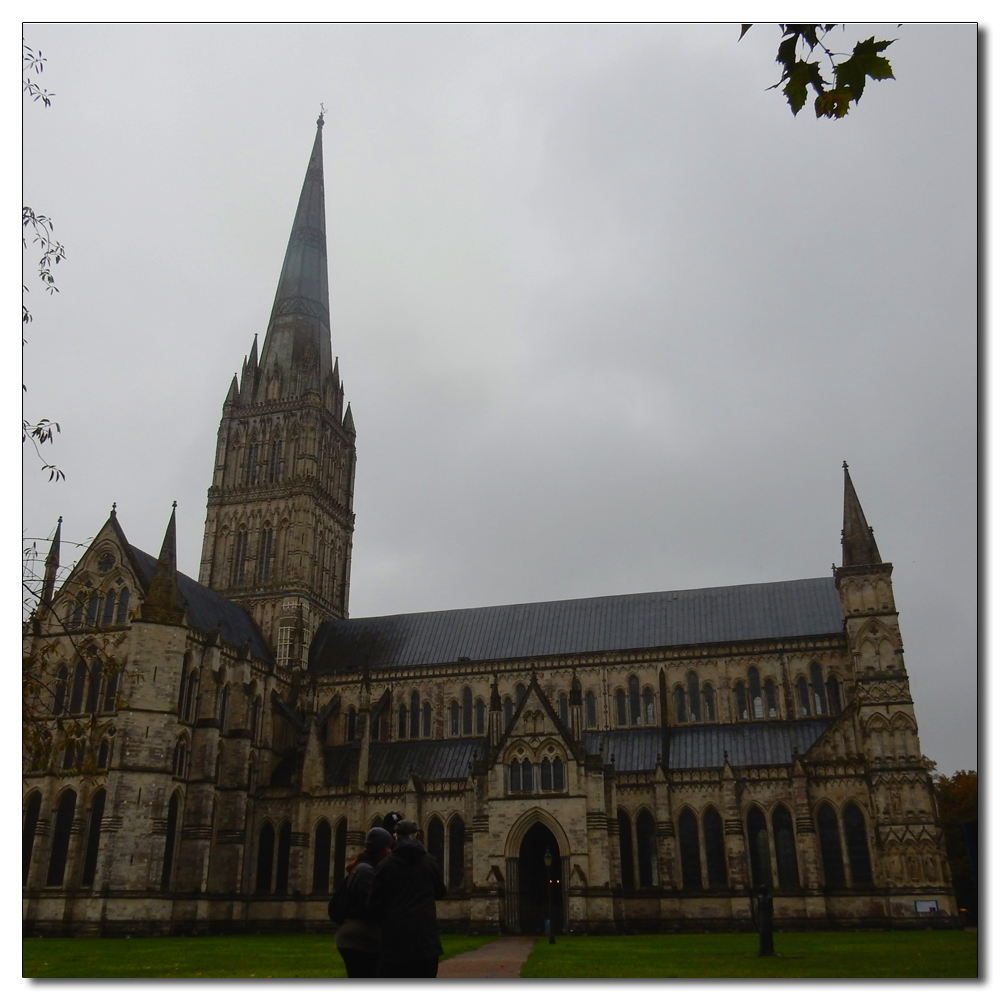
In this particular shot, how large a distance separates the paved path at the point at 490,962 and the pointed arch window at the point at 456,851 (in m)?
10.1

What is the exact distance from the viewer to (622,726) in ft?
162

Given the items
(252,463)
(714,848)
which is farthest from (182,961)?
(252,463)

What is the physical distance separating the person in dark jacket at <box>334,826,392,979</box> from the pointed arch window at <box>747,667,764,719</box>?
132 ft

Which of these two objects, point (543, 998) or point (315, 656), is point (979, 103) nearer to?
point (543, 998)

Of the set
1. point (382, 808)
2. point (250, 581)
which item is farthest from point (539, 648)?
point (250, 581)

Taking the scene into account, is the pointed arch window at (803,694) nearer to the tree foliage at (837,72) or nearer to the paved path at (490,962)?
the paved path at (490,962)

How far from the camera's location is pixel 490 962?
24266mm

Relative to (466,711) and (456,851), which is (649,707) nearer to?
(466,711)

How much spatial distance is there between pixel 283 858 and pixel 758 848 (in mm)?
22665

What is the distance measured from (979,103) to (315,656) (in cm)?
4950

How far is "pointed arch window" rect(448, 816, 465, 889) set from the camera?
43266 mm

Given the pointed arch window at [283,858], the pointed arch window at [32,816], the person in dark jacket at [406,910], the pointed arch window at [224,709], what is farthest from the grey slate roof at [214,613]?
the person in dark jacket at [406,910]

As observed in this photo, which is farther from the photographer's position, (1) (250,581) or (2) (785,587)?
(1) (250,581)

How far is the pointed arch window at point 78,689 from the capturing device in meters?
43.6
